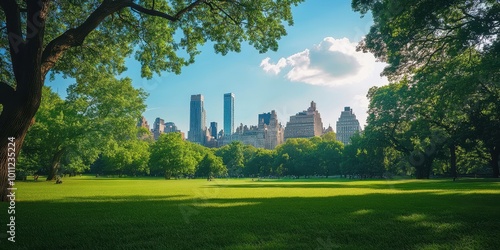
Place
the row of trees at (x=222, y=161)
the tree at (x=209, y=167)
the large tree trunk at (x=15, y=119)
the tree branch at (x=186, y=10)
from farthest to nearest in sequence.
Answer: the tree at (x=209, y=167)
the row of trees at (x=222, y=161)
the tree branch at (x=186, y=10)
the large tree trunk at (x=15, y=119)

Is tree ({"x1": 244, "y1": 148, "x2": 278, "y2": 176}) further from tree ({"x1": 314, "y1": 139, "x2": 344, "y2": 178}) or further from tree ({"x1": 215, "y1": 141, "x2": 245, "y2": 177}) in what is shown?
tree ({"x1": 314, "y1": 139, "x2": 344, "y2": 178})

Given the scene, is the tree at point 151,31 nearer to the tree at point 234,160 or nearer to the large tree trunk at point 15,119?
the large tree trunk at point 15,119

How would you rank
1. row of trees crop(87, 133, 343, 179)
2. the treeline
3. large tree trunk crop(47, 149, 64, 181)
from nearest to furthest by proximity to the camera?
the treeline → large tree trunk crop(47, 149, 64, 181) → row of trees crop(87, 133, 343, 179)

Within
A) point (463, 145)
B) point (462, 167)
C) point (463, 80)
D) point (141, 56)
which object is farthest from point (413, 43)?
point (462, 167)

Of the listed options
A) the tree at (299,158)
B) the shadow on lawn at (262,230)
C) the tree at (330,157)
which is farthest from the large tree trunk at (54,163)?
the tree at (330,157)

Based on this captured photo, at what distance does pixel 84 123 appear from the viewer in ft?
150

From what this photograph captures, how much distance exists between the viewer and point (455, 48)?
1566 centimetres

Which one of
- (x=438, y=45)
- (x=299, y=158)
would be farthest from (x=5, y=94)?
(x=299, y=158)

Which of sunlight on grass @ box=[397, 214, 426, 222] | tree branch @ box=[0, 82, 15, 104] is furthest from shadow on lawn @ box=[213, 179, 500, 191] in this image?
tree branch @ box=[0, 82, 15, 104]

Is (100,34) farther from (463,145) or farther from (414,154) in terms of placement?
(414,154)

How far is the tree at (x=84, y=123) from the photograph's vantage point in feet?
145

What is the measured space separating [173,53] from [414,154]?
2170 inches

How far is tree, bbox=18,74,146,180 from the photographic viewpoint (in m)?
44.3

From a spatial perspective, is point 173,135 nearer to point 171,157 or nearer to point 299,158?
point 171,157
